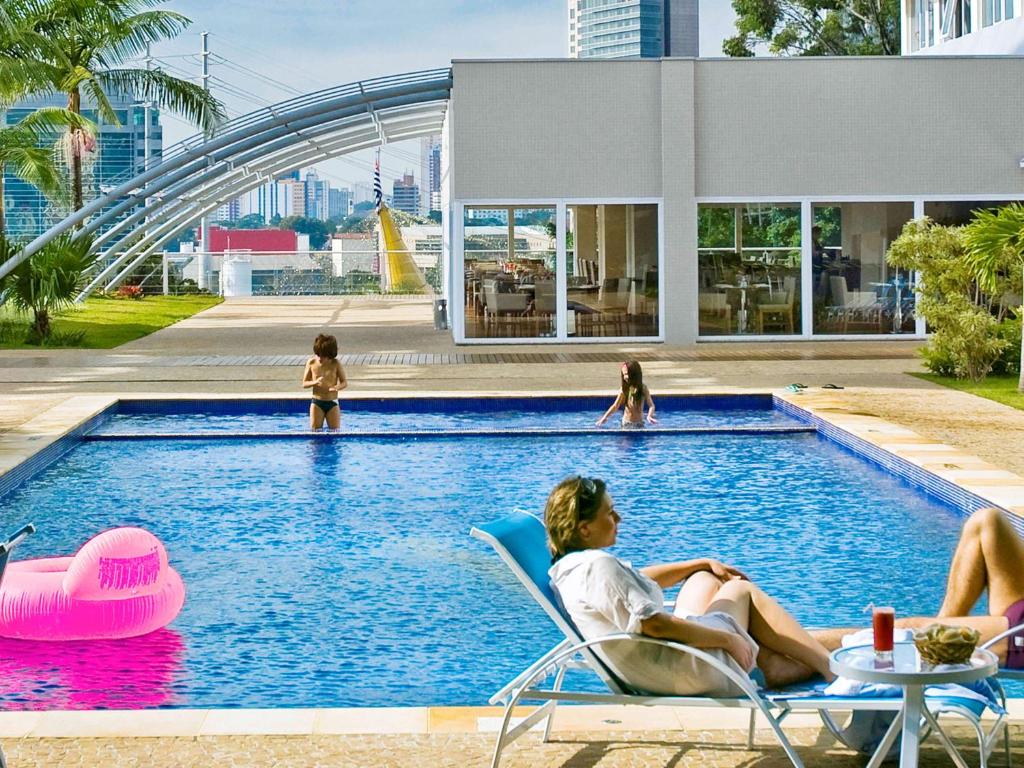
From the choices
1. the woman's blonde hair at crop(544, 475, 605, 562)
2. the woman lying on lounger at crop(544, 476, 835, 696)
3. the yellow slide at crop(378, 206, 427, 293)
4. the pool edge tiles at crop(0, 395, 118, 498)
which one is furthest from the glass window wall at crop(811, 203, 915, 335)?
the yellow slide at crop(378, 206, 427, 293)

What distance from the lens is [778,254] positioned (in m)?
20.9

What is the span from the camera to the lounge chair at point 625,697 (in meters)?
4.23

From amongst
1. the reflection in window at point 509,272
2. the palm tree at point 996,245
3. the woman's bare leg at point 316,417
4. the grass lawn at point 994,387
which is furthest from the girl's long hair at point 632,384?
the reflection in window at point 509,272

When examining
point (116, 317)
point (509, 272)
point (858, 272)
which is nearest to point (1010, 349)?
point (858, 272)

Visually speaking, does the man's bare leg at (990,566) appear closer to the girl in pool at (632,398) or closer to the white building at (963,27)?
the girl in pool at (632,398)

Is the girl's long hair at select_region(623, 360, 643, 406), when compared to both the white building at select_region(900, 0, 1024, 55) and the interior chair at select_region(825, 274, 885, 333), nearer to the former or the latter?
the interior chair at select_region(825, 274, 885, 333)

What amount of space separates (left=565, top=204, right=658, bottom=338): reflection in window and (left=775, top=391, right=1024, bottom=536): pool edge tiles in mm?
6753

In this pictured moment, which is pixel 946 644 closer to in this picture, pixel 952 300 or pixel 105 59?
pixel 952 300

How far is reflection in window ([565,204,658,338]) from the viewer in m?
20.7

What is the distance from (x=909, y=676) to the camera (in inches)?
157

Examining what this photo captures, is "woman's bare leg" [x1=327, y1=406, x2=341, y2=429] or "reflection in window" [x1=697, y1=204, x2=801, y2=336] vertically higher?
"reflection in window" [x1=697, y1=204, x2=801, y2=336]

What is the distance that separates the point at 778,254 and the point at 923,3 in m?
11.1

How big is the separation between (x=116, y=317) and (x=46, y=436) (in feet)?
53.3

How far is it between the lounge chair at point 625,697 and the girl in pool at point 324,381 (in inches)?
298
